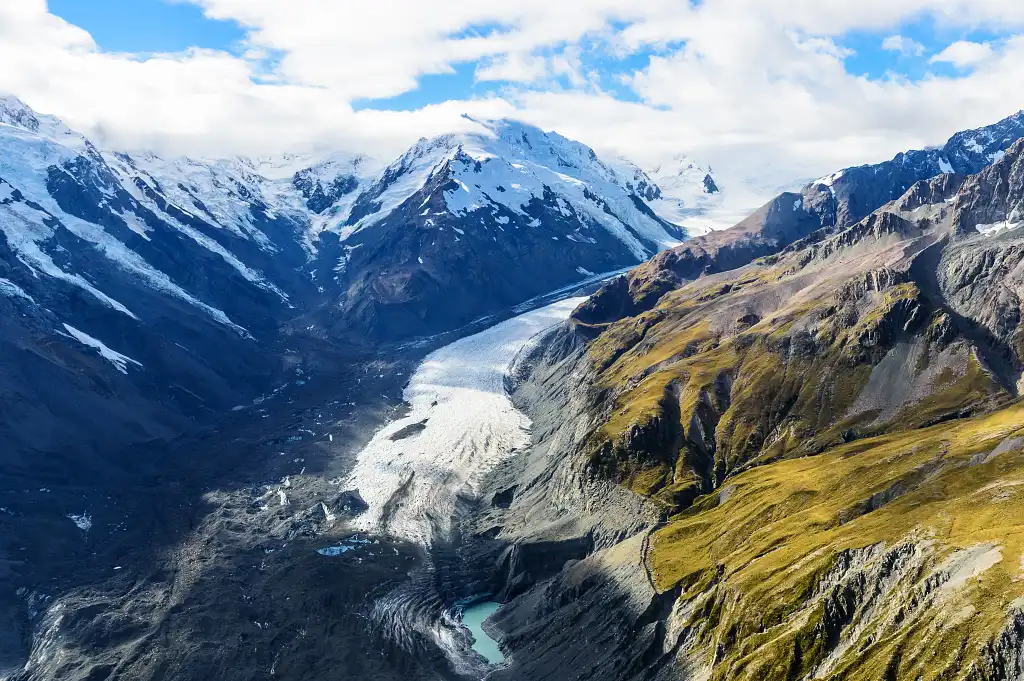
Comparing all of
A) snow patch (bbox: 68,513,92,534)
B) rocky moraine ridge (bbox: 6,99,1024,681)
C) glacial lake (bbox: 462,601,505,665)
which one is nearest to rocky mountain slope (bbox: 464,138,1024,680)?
rocky moraine ridge (bbox: 6,99,1024,681)

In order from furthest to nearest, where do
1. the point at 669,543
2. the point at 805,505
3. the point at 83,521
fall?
1. the point at 83,521
2. the point at 669,543
3. the point at 805,505

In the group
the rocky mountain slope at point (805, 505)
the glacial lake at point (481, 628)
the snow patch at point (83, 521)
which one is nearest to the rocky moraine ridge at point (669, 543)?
the rocky mountain slope at point (805, 505)

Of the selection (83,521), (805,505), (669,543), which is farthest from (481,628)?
(83,521)

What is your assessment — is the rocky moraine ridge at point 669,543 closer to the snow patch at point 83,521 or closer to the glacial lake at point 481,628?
the snow patch at point 83,521

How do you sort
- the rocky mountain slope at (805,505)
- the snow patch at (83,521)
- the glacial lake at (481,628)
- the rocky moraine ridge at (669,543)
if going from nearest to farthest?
the rocky mountain slope at (805,505)
the rocky moraine ridge at (669,543)
the glacial lake at (481,628)
the snow patch at (83,521)

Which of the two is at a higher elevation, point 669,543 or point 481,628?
point 669,543

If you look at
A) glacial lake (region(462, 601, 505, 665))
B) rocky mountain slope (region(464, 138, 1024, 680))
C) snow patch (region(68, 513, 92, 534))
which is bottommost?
glacial lake (region(462, 601, 505, 665))

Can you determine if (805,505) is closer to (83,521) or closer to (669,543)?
(669,543)

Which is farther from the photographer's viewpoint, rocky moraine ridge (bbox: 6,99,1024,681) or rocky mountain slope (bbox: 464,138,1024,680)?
rocky moraine ridge (bbox: 6,99,1024,681)

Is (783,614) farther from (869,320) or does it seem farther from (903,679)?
(869,320)

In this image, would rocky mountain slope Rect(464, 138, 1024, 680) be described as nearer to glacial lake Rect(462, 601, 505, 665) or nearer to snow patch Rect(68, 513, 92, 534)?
glacial lake Rect(462, 601, 505, 665)
